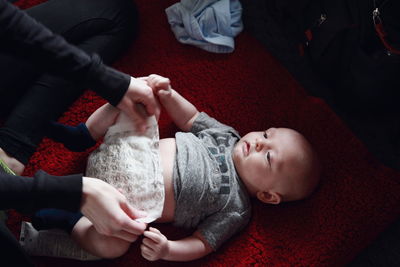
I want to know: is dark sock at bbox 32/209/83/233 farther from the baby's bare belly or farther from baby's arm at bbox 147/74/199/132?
baby's arm at bbox 147/74/199/132

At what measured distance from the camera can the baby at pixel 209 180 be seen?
3.25ft

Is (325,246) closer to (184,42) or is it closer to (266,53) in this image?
(266,53)

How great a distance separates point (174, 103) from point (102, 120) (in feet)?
0.69

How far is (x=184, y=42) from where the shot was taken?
53.5 inches

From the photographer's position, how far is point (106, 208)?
801 mm

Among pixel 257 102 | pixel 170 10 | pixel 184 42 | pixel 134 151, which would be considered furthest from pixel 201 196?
pixel 170 10

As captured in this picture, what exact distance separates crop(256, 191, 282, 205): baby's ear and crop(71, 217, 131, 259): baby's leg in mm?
370

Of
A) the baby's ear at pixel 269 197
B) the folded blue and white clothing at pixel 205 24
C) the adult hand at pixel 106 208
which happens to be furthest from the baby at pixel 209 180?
the folded blue and white clothing at pixel 205 24

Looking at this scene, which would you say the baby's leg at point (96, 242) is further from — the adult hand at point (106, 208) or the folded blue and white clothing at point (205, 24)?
the folded blue and white clothing at point (205, 24)

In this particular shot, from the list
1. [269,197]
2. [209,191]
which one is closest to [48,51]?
[209,191]

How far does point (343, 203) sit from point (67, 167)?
790 mm

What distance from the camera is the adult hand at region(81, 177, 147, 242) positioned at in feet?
2.62

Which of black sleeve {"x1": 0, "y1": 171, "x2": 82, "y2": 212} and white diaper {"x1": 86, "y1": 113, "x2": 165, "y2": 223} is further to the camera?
white diaper {"x1": 86, "y1": 113, "x2": 165, "y2": 223}

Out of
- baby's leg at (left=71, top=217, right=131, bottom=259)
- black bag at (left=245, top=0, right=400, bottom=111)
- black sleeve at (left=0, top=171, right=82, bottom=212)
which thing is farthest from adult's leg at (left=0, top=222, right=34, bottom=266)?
black bag at (left=245, top=0, right=400, bottom=111)
